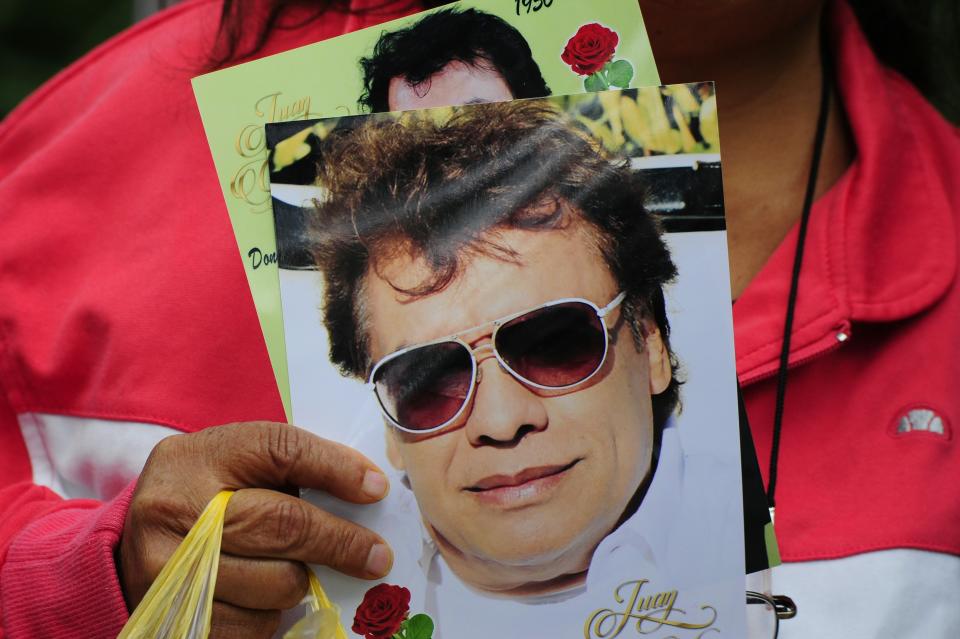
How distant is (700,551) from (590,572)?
0.28 ft

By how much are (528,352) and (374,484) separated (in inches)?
5.8

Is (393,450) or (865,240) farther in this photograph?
→ (865,240)

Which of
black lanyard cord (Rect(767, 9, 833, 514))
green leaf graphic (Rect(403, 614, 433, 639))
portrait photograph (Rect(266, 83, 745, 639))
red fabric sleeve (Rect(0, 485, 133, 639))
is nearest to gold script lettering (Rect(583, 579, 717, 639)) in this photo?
→ portrait photograph (Rect(266, 83, 745, 639))

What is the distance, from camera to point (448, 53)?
779mm

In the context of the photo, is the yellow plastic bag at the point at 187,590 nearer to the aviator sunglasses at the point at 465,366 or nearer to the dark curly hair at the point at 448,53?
the aviator sunglasses at the point at 465,366

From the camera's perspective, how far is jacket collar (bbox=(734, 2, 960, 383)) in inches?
37.0

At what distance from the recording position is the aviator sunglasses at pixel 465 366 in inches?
27.4

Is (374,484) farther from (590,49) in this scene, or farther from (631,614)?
(590,49)

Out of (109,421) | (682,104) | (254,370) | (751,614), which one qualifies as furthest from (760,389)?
(109,421)

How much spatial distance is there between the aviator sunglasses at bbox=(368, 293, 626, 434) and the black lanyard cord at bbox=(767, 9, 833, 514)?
0.29m

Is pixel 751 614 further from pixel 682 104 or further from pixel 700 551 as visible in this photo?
pixel 682 104

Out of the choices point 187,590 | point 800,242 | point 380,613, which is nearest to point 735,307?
point 800,242

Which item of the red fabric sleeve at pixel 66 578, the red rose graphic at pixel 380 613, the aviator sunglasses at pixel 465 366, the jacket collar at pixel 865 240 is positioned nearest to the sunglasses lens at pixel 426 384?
the aviator sunglasses at pixel 465 366

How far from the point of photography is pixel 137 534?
72 centimetres
